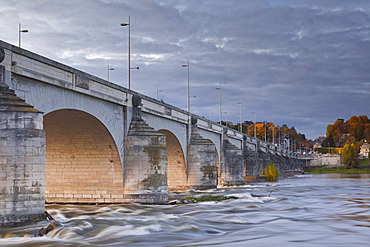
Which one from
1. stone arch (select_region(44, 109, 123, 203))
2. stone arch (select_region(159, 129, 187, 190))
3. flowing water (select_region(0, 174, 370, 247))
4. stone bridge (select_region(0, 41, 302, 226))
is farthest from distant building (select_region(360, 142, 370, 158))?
stone arch (select_region(44, 109, 123, 203))

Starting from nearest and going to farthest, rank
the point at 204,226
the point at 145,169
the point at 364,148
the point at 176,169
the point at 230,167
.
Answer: the point at 204,226, the point at 145,169, the point at 176,169, the point at 230,167, the point at 364,148

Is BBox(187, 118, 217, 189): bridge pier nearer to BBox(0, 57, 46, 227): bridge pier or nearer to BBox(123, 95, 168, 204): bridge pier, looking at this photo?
BBox(123, 95, 168, 204): bridge pier

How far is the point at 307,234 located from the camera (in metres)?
17.8

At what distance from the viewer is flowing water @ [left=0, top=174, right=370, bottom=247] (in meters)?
16.1

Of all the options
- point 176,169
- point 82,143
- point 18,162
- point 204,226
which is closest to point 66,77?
point 82,143

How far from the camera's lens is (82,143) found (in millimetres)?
27250

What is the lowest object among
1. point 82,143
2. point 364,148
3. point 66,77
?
point 82,143

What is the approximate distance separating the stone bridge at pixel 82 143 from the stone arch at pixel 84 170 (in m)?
0.05

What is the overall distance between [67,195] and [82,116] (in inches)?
218

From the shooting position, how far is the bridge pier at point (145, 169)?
27312mm

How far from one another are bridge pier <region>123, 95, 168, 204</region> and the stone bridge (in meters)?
0.05

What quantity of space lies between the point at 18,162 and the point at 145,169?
1137 cm

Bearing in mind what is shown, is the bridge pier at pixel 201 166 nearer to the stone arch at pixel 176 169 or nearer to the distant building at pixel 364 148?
the stone arch at pixel 176 169

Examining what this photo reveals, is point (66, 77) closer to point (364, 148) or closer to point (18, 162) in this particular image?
point (18, 162)
